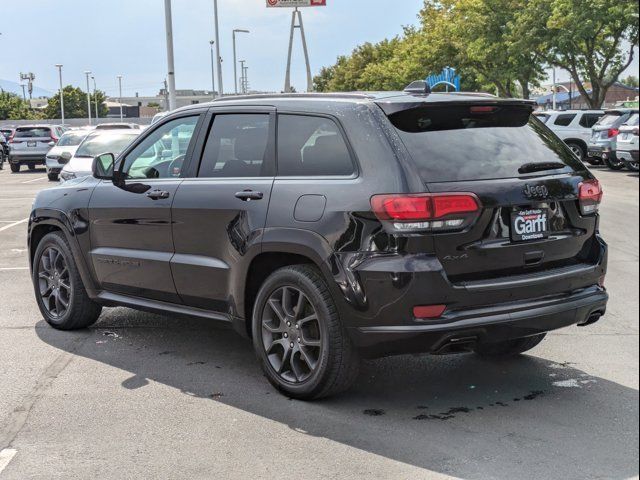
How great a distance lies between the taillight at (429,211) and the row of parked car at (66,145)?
41.5ft

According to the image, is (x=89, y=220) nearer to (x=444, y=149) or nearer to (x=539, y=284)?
(x=444, y=149)

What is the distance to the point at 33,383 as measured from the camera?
5.36 m

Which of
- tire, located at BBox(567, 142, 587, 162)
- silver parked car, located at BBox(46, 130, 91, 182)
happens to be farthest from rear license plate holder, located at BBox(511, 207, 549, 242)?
tire, located at BBox(567, 142, 587, 162)

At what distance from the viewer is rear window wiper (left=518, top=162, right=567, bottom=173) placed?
4.67m

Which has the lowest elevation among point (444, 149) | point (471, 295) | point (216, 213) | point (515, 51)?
point (471, 295)

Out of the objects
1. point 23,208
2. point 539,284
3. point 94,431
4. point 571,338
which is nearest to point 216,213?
point 94,431

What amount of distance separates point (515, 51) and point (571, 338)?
36376 millimetres

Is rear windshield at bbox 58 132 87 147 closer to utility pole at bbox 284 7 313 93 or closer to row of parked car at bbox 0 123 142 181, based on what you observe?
row of parked car at bbox 0 123 142 181

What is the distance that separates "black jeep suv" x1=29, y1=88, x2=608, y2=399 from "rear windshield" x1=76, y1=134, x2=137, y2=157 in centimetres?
1189

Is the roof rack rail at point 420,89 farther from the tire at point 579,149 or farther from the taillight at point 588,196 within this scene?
the tire at point 579,149

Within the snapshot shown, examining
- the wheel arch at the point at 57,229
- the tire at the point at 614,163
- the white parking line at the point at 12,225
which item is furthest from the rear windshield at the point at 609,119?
the wheel arch at the point at 57,229

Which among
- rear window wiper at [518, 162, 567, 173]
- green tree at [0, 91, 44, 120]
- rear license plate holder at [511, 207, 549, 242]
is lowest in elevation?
rear license plate holder at [511, 207, 549, 242]

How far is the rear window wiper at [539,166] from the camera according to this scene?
4.67 m

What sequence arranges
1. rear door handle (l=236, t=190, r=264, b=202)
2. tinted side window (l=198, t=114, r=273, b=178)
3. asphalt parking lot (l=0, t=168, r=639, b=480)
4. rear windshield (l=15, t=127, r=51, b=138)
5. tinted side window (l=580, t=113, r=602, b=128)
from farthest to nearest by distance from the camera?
Answer: rear windshield (l=15, t=127, r=51, b=138) → tinted side window (l=580, t=113, r=602, b=128) → tinted side window (l=198, t=114, r=273, b=178) → rear door handle (l=236, t=190, r=264, b=202) → asphalt parking lot (l=0, t=168, r=639, b=480)
